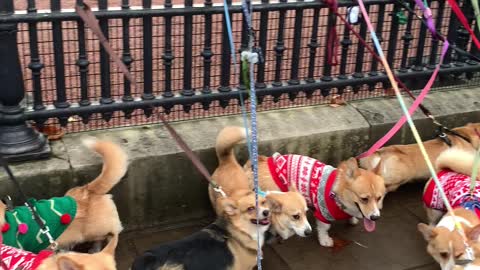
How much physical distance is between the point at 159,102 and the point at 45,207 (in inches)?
51.7

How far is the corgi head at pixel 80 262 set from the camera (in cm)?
326

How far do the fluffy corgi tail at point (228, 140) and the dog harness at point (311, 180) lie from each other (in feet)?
1.22

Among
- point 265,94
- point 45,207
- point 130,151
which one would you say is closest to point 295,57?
point 265,94

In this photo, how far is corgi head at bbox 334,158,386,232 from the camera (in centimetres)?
467

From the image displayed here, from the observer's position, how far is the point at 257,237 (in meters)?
4.24

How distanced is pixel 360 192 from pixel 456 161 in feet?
3.06

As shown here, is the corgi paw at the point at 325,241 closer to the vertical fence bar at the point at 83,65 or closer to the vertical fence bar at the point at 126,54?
the vertical fence bar at the point at 126,54

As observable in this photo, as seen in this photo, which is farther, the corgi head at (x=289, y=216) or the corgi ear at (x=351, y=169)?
the corgi ear at (x=351, y=169)

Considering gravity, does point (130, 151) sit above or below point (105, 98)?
below

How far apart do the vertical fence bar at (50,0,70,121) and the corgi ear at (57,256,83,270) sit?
69.3 inches

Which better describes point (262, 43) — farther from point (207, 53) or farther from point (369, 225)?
point (369, 225)

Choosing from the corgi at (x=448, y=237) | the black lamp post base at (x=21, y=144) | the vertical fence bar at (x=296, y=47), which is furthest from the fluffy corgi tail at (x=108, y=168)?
the corgi at (x=448, y=237)

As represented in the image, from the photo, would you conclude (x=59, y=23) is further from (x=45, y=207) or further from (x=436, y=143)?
(x=436, y=143)

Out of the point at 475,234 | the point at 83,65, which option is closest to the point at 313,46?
the point at 83,65
